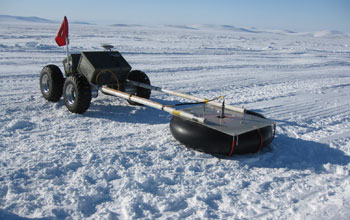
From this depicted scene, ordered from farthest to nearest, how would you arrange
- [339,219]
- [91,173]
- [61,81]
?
[61,81] → [91,173] → [339,219]

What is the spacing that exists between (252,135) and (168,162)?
4.22ft

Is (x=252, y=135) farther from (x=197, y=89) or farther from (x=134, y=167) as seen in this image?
(x=197, y=89)

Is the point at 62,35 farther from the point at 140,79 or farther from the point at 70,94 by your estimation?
the point at 140,79

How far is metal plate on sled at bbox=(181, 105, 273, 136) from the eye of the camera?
→ 14.0 ft

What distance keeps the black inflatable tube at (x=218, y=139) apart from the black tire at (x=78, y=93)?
7.45 ft

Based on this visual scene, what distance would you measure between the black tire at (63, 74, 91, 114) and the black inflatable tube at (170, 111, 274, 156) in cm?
227

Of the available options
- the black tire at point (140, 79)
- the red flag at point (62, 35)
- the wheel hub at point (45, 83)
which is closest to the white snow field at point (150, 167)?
the wheel hub at point (45, 83)

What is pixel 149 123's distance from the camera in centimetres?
582

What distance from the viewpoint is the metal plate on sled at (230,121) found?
4281 mm

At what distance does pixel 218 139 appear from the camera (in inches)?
164

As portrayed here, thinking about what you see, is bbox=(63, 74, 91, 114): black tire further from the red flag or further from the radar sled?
the red flag

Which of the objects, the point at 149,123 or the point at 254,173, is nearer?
the point at 254,173

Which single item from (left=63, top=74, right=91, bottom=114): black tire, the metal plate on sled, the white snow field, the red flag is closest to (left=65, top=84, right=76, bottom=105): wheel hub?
(left=63, top=74, right=91, bottom=114): black tire

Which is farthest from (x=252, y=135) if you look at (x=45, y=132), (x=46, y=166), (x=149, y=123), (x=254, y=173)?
(x=45, y=132)
